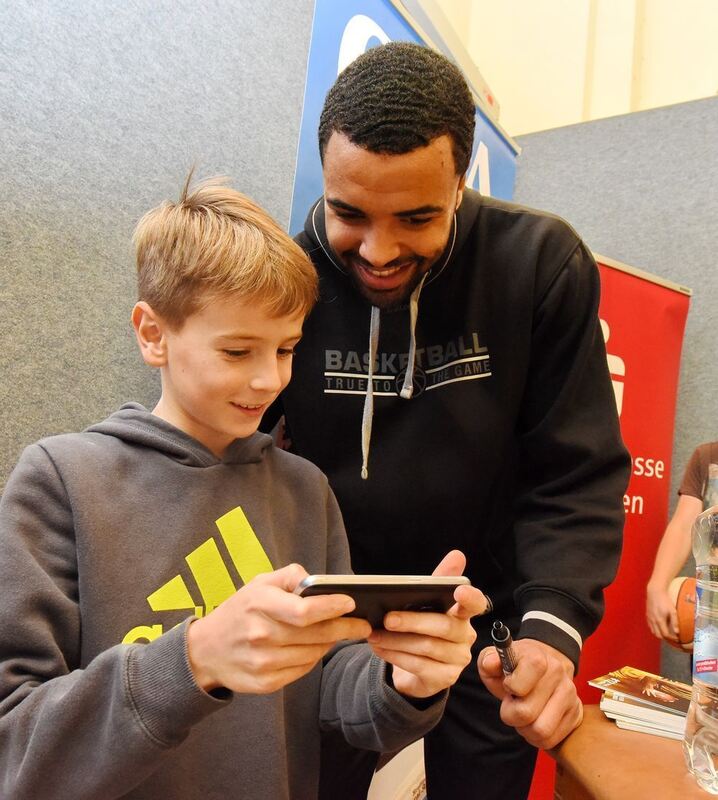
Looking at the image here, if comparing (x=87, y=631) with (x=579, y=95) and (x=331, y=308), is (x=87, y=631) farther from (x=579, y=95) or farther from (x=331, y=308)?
(x=579, y=95)

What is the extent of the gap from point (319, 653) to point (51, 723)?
0.23 meters

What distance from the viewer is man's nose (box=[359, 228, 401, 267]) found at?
0.93 metres

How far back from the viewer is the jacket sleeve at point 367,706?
27.8 inches

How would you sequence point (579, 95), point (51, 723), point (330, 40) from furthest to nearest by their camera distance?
point (579, 95)
point (330, 40)
point (51, 723)

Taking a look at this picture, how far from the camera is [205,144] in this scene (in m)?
1.19

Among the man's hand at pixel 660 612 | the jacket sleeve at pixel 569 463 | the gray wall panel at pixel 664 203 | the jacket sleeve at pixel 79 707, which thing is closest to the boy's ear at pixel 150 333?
the jacket sleeve at pixel 79 707

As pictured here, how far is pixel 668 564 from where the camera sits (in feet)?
6.61

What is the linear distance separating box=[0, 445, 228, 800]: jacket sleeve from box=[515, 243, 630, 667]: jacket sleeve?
0.56 metres

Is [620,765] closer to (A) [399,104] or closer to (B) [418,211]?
(B) [418,211]

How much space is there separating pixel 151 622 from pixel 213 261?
1.38ft

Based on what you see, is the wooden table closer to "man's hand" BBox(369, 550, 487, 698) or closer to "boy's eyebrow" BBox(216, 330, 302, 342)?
"man's hand" BBox(369, 550, 487, 698)

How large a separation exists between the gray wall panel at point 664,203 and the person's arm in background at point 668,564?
33 centimetres

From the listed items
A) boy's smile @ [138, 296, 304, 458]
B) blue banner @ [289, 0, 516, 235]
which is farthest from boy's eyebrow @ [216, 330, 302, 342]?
blue banner @ [289, 0, 516, 235]

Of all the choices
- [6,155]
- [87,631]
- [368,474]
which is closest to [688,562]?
[368,474]
